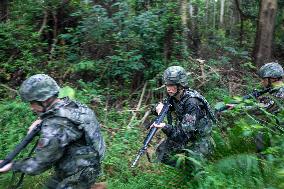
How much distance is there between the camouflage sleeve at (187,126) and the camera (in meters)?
5.19

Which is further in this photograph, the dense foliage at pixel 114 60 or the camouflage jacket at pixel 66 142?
the dense foliage at pixel 114 60

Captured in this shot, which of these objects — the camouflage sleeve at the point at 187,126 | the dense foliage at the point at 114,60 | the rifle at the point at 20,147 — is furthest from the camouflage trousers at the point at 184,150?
the rifle at the point at 20,147

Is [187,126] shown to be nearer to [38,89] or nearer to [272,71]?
[38,89]

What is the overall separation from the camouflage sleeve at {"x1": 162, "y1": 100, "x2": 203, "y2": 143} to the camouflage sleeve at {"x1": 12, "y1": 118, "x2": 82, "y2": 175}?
1655 mm

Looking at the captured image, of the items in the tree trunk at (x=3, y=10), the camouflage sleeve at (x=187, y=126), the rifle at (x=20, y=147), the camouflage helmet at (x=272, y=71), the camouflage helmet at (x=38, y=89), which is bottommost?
the camouflage helmet at (x=272, y=71)

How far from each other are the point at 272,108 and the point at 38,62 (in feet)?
18.5

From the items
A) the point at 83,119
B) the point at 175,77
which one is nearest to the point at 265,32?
the point at 175,77

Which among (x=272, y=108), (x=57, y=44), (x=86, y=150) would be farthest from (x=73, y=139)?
(x=57, y=44)

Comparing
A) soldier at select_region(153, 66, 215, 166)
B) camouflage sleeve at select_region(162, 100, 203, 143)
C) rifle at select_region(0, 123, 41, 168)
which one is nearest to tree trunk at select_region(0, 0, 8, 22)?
soldier at select_region(153, 66, 215, 166)

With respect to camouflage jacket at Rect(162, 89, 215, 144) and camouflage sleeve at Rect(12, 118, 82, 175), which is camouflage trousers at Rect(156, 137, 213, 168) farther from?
camouflage sleeve at Rect(12, 118, 82, 175)

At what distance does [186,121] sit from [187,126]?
7 cm

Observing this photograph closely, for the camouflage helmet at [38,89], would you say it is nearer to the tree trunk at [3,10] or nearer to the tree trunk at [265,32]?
the tree trunk at [3,10]

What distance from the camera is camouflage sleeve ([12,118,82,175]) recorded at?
12.8ft

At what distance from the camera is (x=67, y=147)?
13.6ft
